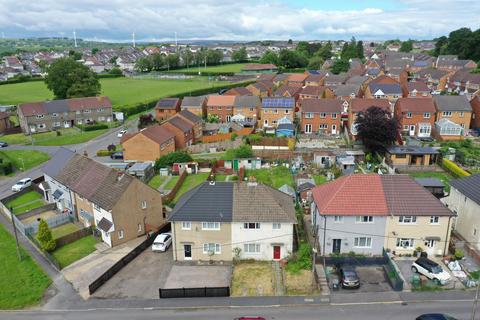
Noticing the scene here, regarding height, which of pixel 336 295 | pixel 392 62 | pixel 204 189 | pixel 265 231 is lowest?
pixel 336 295

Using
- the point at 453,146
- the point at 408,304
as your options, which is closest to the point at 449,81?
the point at 453,146

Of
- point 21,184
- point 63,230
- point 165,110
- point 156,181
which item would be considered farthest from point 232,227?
point 165,110

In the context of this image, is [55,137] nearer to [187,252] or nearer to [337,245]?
[187,252]

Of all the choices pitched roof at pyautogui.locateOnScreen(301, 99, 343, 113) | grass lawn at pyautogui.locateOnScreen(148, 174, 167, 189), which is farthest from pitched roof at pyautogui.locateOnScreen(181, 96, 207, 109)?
grass lawn at pyautogui.locateOnScreen(148, 174, 167, 189)

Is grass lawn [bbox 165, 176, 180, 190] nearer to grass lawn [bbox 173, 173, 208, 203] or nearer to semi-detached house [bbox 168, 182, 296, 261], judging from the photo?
grass lawn [bbox 173, 173, 208, 203]

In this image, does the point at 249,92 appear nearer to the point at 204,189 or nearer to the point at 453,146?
the point at 453,146

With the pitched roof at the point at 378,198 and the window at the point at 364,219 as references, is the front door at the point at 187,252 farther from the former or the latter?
the window at the point at 364,219

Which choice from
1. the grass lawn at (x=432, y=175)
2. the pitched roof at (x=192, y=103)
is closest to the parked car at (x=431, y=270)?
the grass lawn at (x=432, y=175)
